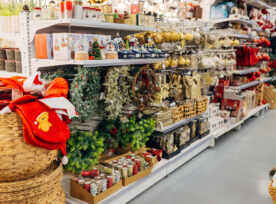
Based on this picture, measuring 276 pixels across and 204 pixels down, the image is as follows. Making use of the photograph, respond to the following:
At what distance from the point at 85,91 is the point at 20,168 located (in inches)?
39.7

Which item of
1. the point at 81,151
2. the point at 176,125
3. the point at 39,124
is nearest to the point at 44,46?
the point at 81,151

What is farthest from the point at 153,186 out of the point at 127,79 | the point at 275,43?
the point at 275,43

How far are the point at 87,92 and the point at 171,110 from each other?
1565 mm

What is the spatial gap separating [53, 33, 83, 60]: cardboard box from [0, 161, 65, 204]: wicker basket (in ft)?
3.23

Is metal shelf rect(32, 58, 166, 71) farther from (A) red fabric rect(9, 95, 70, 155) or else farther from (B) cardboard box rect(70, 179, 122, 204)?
(B) cardboard box rect(70, 179, 122, 204)

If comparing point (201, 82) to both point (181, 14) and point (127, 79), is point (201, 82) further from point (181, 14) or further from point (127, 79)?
point (127, 79)

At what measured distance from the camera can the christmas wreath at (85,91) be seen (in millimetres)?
2406

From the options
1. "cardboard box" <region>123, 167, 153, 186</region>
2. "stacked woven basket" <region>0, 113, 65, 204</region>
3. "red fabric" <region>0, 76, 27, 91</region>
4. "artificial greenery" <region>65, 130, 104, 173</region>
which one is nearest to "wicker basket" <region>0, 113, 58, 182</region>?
"stacked woven basket" <region>0, 113, 65, 204</region>

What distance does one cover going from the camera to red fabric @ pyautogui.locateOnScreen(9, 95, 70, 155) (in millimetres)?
1651

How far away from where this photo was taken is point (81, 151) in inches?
102

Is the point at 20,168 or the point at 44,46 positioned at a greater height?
the point at 44,46

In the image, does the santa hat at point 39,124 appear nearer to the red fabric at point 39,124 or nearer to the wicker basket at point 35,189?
the red fabric at point 39,124

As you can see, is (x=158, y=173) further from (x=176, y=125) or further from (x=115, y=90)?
(x=115, y=90)

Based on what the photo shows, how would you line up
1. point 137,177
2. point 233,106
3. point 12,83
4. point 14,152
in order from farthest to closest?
1. point 233,106
2. point 137,177
3. point 12,83
4. point 14,152
